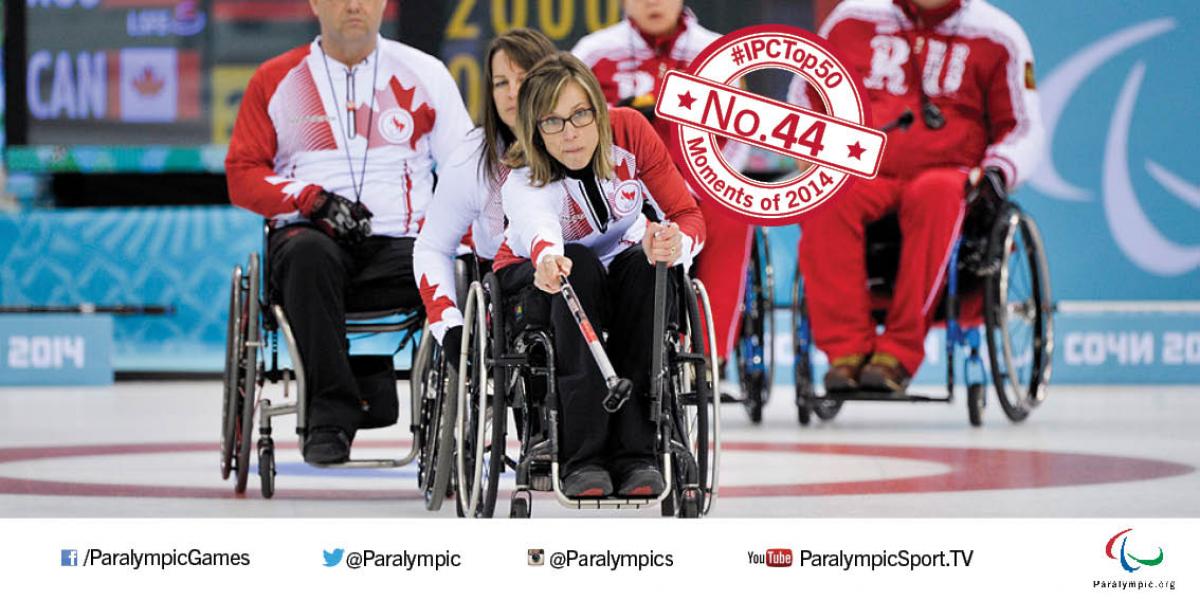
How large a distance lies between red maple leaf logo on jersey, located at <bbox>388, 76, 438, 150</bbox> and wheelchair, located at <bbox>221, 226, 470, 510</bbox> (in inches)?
13.9

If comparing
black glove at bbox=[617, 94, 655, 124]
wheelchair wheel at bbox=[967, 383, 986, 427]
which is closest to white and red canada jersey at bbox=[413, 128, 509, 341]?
black glove at bbox=[617, 94, 655, 124]

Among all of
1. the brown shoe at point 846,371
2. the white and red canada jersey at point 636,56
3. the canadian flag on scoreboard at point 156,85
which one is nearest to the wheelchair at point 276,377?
the white and red canada jersey at point 636,56

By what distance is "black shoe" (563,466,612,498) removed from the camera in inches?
106

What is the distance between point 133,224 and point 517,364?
506 cm

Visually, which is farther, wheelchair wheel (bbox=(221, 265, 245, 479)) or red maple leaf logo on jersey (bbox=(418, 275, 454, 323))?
wheelchair wheel (bbox=(221, 265, 245, 479))

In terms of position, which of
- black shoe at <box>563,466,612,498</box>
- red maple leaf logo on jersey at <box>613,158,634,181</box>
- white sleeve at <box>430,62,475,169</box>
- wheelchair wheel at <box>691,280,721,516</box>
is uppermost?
white sleeve at <box>430,62,475,169</box>

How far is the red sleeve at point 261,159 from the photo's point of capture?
141 inches

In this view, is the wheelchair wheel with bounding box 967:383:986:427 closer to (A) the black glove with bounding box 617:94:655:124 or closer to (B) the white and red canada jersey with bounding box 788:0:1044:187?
(B) the white and red canada jersey with bounding box 788:0:1044:187

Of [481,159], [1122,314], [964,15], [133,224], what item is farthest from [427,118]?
[133,224]

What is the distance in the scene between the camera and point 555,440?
8.88ft

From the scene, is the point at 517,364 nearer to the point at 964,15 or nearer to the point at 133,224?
the point at 964,15
